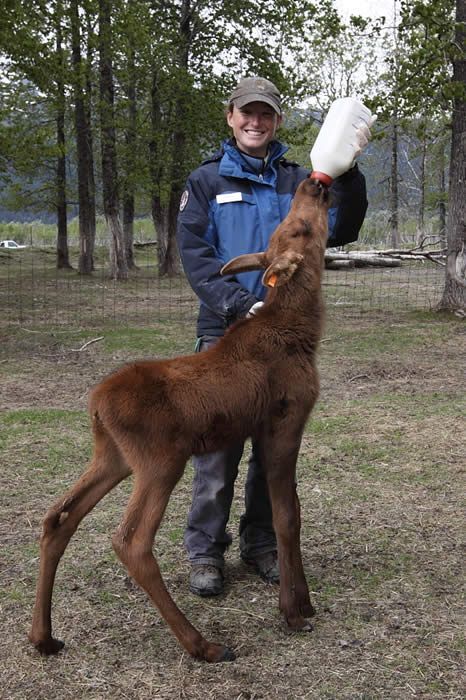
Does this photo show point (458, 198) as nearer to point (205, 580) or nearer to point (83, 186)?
point (205, 580)

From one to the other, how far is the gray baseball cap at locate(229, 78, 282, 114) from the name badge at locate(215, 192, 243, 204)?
18.2 inches

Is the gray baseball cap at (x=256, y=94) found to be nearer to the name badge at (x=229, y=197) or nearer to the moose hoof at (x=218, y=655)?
the name badge at (x=229, y=197)

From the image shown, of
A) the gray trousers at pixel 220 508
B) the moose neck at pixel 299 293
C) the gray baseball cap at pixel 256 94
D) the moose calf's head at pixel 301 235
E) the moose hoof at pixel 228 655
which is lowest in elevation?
the moose hoof at pixel 228 655

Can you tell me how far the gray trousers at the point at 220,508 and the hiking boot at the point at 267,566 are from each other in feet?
0.09

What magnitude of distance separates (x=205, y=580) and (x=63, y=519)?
918 mm

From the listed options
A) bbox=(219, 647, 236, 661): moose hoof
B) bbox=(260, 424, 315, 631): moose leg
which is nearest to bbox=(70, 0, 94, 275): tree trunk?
bbox=(260, 424, 315, 631): moose leg

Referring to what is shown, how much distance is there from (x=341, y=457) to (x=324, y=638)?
268 centimetres

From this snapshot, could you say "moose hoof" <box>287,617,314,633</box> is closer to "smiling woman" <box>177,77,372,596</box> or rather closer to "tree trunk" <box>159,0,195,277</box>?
"smiling woman" <box>177,77,372,596</box>

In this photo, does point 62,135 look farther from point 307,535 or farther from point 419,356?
point 307,535

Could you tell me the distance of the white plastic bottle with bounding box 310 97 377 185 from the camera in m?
3.60

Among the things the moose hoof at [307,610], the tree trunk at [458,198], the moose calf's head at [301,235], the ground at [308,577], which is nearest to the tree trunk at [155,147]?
the tree trunk at [458,198]

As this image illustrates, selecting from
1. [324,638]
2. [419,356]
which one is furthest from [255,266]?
[419,356]

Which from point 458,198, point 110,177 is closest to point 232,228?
point 458,198

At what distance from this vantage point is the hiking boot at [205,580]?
3889 millimetres
